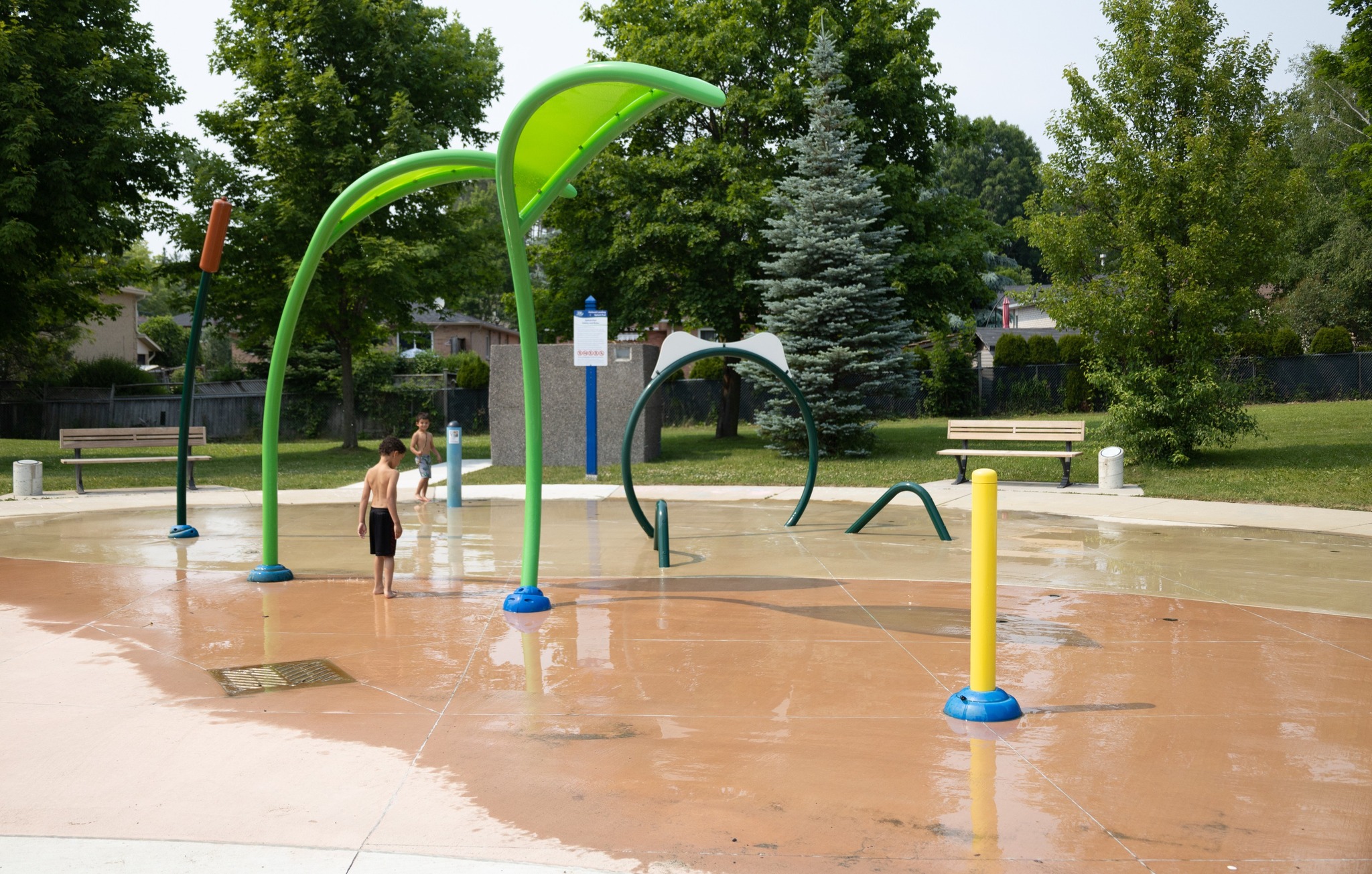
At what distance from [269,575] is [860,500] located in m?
8.52

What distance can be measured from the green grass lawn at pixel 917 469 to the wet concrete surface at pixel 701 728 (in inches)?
291

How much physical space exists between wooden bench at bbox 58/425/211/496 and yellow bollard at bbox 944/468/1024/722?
1384cm

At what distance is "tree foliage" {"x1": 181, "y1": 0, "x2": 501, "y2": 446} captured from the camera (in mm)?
23906

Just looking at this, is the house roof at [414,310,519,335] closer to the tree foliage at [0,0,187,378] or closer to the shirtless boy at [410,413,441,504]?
the tree foliage at [0,0,187,378]

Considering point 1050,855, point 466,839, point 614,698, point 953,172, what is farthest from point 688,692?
point 953,172

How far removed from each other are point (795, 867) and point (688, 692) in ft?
6.86

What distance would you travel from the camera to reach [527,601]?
24.9ft

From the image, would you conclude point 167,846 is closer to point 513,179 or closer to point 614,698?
point 614,698

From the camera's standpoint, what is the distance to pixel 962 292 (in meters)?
24.8

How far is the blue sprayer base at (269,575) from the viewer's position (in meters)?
8.80

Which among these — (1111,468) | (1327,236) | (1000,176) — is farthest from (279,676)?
(1000,176)

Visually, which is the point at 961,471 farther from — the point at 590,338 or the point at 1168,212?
the point at 590,338

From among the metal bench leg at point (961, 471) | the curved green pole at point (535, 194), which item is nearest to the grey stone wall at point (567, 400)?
the metal bench leg at point (961, 471)

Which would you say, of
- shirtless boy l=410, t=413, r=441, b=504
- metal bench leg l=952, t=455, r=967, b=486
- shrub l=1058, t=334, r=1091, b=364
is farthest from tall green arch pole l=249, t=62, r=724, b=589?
shrub l=1058, t=334, r=1091, b=364
